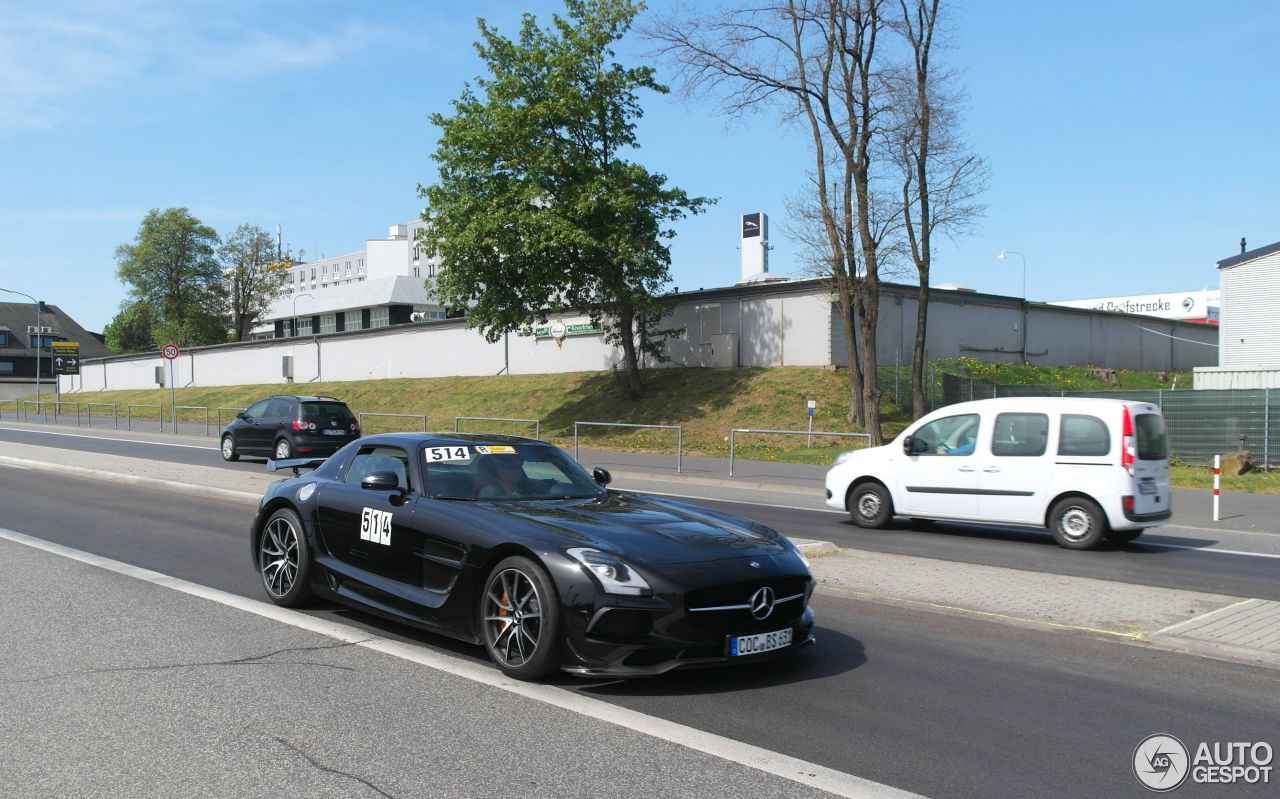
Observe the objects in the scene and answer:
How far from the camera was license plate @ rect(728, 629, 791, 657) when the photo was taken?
17.9 feet

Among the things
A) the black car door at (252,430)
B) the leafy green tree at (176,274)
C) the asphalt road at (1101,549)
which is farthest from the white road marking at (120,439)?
the leafy green tree at (176,274)

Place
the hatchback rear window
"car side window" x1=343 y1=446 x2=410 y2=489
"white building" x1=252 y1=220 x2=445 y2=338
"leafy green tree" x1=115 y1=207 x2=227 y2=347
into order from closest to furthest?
"car side window" x1=343 y1=446 x2=410 y2=489 < the hatchback rear window < "white building" x1=252 y1=220 x2=445 y2=338 < "leafy green tree" x1=115 y1=207 x2=227 y2=347

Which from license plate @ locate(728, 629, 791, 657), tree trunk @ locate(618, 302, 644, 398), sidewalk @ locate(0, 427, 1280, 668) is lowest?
sidewalk @ locate(0, 427, 1280, 668)

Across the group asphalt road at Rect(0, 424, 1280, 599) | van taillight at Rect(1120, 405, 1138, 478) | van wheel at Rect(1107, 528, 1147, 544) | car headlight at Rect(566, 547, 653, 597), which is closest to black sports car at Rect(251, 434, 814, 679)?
car headlight at Rect(566, 547, 653, 597)

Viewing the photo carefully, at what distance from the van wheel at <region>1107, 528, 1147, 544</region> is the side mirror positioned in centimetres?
886

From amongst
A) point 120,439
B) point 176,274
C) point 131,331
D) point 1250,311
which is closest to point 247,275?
point 176,274

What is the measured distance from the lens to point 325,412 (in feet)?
79.2

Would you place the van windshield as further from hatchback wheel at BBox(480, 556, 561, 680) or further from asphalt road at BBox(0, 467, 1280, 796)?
hatchback wheel at BBox(480, 556, 561, 680)

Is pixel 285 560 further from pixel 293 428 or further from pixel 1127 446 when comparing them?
pixel 293 428

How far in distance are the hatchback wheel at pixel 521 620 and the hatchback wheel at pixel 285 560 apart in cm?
223

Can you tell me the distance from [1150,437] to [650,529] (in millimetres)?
8346

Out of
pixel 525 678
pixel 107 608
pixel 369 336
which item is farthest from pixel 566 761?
pixel 369 336

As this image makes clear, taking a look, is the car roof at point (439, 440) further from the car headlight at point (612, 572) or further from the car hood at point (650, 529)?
the car headlight at point (612, 572)

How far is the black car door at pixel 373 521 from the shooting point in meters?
6.56
